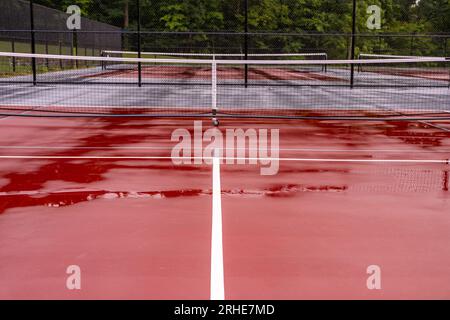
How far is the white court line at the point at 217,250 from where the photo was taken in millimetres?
3547

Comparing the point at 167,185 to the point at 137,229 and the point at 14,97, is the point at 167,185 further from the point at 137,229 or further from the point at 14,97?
the point at 14,97

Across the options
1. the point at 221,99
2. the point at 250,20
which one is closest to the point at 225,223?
the point at 221,99

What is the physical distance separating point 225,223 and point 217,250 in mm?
638

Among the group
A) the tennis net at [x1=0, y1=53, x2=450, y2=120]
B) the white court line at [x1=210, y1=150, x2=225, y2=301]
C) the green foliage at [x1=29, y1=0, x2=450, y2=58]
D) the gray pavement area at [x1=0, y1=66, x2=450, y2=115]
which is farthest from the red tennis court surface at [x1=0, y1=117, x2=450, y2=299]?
the green foliage at [x1=29, y1=0, x2=450, y2=58]

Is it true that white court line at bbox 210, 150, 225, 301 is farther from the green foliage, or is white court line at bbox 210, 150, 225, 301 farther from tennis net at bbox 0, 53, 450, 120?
the green foliage

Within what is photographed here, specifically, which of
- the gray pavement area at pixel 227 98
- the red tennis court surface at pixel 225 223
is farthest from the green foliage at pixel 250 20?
the red tennis court surface at pixel 225 223

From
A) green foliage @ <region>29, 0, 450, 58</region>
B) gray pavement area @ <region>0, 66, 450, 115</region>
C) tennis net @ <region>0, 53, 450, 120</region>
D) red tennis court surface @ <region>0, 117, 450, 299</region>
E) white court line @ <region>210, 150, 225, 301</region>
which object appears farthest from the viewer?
green foliage @ <region>29, 0, 450, 58</region>

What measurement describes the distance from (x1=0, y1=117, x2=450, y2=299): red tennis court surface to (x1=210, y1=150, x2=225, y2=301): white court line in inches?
0.8

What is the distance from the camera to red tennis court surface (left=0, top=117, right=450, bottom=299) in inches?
144

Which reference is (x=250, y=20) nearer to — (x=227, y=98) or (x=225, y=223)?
(x=227, y=98)

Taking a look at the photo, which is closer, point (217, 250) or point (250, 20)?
point (217, 250)

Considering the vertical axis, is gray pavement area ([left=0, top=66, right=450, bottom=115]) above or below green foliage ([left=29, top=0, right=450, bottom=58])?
below

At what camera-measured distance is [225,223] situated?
16.0ft

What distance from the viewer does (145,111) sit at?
40.5ft
